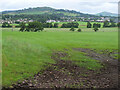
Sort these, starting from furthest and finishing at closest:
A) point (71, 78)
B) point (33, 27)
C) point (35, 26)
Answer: point (33, 27) → point (35, 26) → point (71, 78)

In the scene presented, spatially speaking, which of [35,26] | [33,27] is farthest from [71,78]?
[33,27]

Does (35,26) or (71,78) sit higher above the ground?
(35,26)

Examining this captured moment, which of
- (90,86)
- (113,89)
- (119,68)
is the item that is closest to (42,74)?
(90,86)

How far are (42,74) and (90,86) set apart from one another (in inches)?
126

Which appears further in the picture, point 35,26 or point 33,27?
point 33,27

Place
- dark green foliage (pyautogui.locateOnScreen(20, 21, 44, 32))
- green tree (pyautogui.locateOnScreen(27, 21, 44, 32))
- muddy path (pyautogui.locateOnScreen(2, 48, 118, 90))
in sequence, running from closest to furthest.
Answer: muddy path (pyautogui.locateOnScreen(2, 48, 118, 90)) < dark green foliage (pyautogui.locateOnScreen(20, 21, 44, 32)) < green tree (pyautogui.locateOnScreen(27, 21, 44, 32))

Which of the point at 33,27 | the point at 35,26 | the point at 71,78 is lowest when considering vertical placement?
the point at 71,78

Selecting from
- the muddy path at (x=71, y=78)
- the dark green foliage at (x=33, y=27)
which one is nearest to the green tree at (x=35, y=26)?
the dark green foliage at (x=33, y=27)

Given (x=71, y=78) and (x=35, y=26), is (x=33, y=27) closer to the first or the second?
(x=35, y=26)

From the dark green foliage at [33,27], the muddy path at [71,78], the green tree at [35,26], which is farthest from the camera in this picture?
the green tree at [35,26]

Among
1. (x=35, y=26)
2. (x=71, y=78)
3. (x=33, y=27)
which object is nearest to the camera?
(x=71, y=78)

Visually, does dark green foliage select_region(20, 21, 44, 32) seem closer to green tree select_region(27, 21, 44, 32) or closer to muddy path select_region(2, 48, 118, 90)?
green tree select_region(27, 21, 44, 32)

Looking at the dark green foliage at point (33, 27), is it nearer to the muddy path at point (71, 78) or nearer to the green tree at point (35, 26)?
the green tree at point (35, 26)

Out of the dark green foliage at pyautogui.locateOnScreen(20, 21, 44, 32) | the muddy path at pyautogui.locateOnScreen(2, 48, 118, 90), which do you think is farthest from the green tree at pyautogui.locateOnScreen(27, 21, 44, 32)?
the muddy path at pyautogui.locateOnScreen(2, 48, 118, 90)
